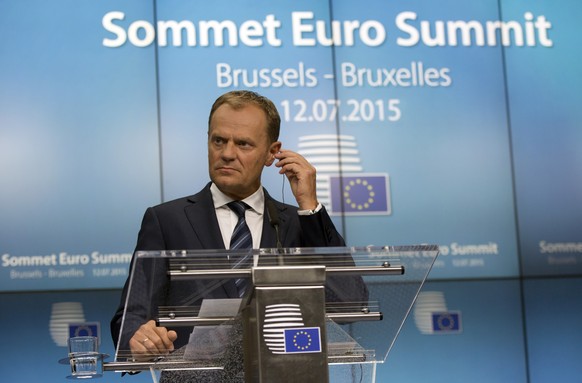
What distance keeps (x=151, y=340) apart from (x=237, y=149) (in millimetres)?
1019

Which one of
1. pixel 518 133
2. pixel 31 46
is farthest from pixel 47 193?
pixel 518 133

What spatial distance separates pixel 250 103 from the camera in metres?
2.72

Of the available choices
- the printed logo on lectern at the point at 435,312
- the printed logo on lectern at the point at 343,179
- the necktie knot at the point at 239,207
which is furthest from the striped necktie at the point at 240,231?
the printed logo on lectern at the point at 435,312

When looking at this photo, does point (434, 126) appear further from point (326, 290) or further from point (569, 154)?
point (326, 290)

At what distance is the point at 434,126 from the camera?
16.1 ft

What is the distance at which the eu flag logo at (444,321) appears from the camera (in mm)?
4836

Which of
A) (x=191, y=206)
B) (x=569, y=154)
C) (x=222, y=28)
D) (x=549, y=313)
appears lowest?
(x=549, y=313)

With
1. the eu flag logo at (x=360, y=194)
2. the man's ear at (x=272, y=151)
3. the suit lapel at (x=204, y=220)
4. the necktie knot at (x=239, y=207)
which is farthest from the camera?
the eu flag logo at (x=360, y=194)

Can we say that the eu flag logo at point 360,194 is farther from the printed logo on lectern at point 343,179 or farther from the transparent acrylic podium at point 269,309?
the transparent acrylic podium at point 269,309

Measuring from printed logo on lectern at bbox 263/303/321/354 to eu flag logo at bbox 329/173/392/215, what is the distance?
10.2ft

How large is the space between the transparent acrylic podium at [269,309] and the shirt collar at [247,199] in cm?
84

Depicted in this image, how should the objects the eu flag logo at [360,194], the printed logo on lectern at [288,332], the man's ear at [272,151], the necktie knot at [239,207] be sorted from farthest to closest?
1. the eu flag logo at [360,194]
2. the man's ear at [272,151]
3. the necktie knot at [239,207]
4. the printed logo on lectern at [288,332]

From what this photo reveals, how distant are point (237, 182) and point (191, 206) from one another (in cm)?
15

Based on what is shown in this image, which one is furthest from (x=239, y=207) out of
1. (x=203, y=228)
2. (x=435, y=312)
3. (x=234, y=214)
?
(x=435, y=312)
